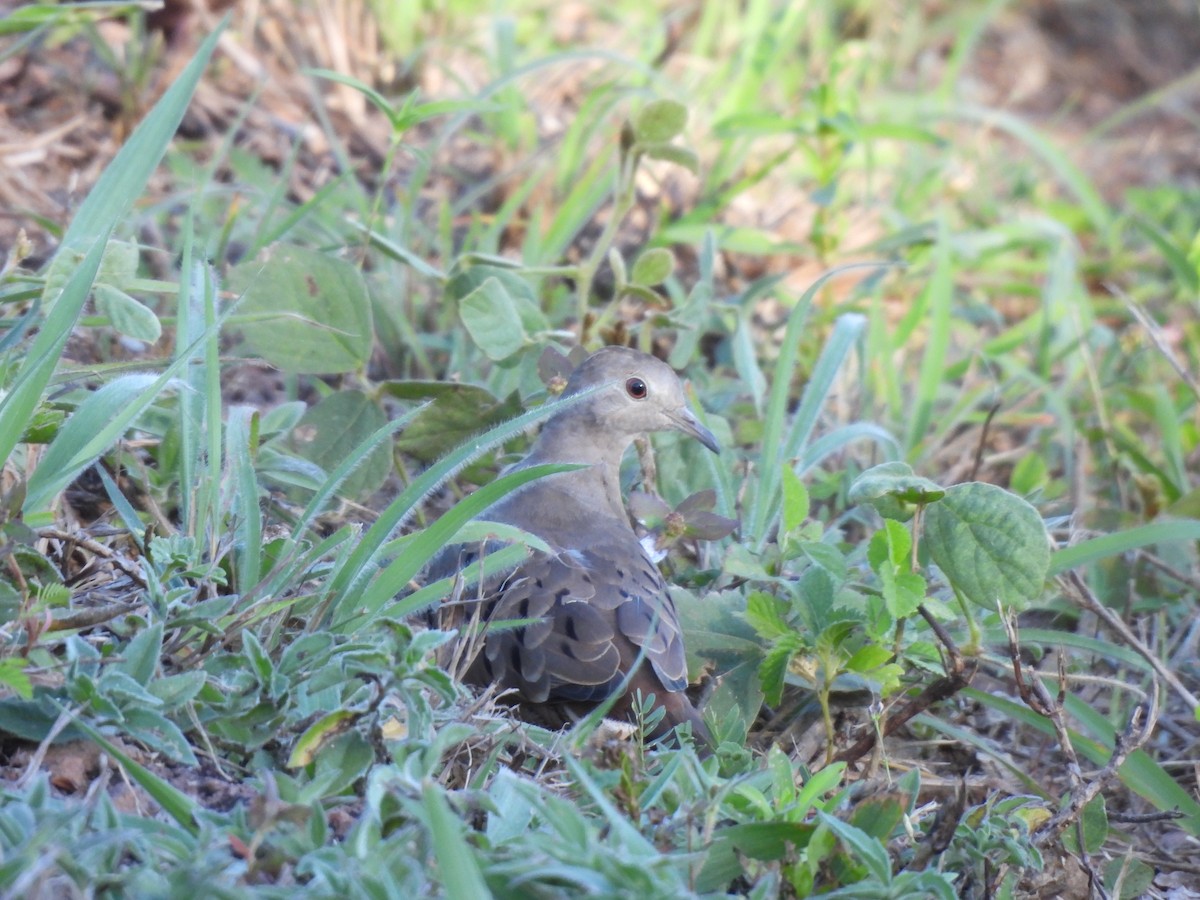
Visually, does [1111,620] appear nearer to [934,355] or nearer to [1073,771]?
[1073,771]

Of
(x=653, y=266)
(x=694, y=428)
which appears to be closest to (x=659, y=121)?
(x=653, y=266)

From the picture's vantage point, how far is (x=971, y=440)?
16.3 ft

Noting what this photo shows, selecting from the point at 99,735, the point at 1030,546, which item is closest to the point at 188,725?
the point at 99,735

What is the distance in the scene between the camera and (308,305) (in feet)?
12.5

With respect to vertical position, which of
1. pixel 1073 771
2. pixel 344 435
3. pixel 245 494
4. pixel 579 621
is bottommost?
pixel 1073 771

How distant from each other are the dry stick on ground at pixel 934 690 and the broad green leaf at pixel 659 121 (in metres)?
1.76

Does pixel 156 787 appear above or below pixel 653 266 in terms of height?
below

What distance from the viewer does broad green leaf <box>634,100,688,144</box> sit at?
409 cm

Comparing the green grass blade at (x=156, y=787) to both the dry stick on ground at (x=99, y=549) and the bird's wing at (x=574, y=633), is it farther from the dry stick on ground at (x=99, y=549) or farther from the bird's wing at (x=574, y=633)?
the bird's wing at (x=574, y=633)

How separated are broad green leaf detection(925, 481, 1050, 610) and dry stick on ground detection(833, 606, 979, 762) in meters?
0.12

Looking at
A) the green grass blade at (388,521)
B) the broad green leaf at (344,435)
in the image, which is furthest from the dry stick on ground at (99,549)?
the broad green leaf at (344,435)

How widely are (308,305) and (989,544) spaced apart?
1.97 metres

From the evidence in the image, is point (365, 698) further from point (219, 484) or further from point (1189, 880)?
point (1189, 880)

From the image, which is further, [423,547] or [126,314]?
[126,314]
